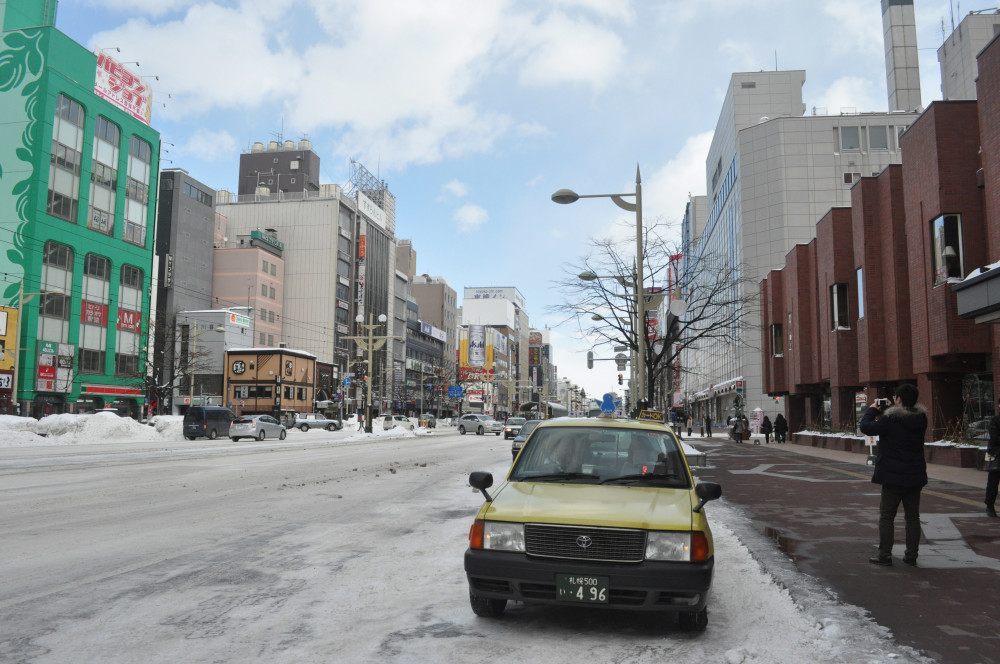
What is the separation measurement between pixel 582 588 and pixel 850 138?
227 feet

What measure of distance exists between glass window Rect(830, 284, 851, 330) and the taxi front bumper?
30.9 metres

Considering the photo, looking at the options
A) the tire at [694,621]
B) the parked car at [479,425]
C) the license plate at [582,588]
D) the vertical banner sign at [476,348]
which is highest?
the vertical banner sign at [476,348]

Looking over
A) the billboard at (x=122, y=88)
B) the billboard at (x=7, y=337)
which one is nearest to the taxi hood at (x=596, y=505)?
the billboard at (x=7, y=337)

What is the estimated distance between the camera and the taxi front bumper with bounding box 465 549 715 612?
4543 mm

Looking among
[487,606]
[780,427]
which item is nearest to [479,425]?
[780,427]

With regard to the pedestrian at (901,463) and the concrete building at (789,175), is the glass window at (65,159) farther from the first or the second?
the pedestrian at (901,463)

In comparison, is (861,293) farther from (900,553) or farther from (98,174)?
(98,174)

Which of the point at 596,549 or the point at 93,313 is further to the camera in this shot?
the point at 93,313

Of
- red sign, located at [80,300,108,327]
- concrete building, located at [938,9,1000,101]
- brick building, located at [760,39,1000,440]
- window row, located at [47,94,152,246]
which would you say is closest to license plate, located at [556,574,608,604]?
brick building, located at [760,39,1000,440]

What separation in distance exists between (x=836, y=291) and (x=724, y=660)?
105ft

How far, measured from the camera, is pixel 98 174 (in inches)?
2254

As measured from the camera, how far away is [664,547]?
15.2ft

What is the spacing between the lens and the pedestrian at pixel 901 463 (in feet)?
22.9

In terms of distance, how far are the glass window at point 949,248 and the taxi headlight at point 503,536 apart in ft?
70.8
